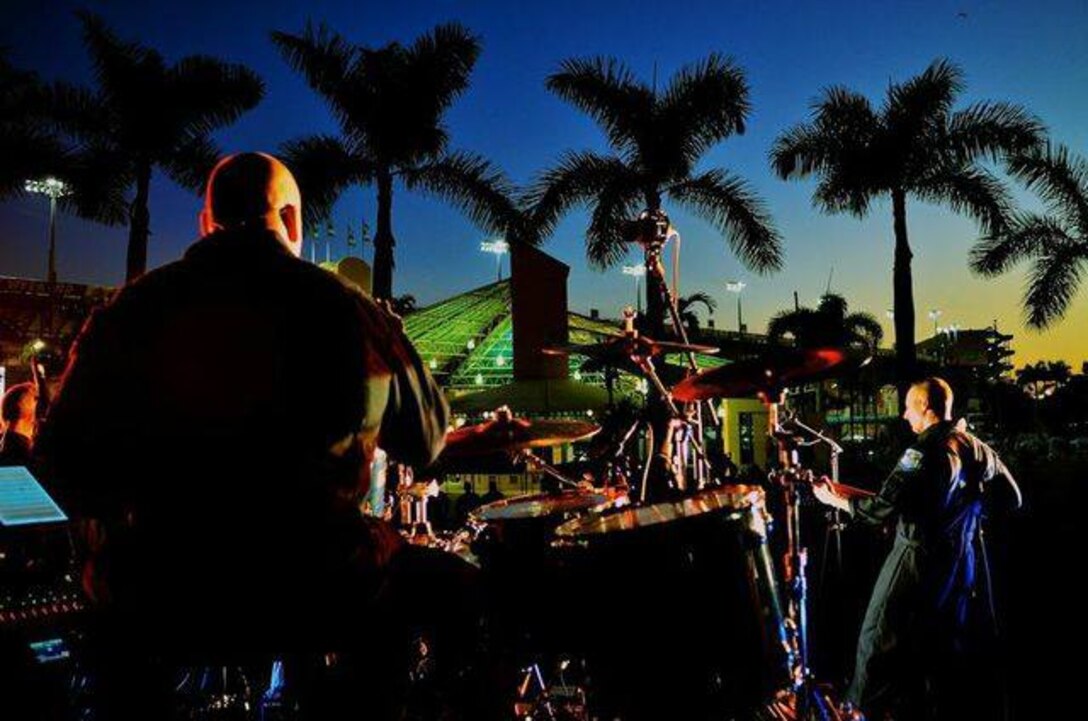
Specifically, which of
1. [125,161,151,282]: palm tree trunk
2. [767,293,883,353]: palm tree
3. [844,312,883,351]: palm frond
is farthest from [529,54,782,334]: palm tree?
[844,312,883,351]: palm frond

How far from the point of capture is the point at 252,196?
2.03 meters

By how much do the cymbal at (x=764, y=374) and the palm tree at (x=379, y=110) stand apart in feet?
36.4

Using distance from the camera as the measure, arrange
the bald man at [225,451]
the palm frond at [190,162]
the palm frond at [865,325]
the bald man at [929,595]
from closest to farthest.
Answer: the bald man at [225,451]
the bald man at [929,595]
the palm frond at [190,162]
the palm frond at [865,325]

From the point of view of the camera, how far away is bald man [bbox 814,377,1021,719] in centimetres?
499

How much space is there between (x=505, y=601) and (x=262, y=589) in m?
2.27

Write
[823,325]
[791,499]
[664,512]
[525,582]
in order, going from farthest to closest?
[823,325] → [791,499] → [525,582] → [664,512]

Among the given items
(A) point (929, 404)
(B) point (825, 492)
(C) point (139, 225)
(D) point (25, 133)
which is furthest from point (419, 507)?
(D) point (25, 133)

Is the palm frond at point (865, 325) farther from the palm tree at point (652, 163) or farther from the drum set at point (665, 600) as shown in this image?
the drum set at point (665, 600)

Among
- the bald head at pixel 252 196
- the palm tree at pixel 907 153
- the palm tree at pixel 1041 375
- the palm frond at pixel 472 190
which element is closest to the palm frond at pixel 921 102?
the palm tree at pixel 907 153

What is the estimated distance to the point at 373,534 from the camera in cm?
186

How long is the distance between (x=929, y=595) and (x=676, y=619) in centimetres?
292

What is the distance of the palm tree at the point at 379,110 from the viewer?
14.8 meters

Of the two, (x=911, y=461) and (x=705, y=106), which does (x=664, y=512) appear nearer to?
(x=911, y=461)

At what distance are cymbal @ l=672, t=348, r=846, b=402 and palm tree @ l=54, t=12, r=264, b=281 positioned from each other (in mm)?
15346
